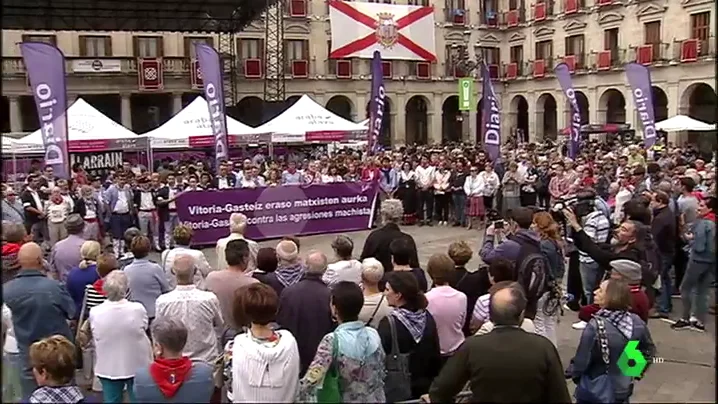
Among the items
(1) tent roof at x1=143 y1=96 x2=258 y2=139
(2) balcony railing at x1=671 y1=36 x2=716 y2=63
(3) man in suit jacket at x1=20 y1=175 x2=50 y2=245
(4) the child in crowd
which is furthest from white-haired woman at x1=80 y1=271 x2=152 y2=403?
(2) balcony railing at x1=671 y1=36 x2=716 y2=63

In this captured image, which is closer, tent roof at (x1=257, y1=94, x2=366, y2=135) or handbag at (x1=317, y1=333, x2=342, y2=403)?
handbag at (x1=317, y1=333, x2=342, y2=403)

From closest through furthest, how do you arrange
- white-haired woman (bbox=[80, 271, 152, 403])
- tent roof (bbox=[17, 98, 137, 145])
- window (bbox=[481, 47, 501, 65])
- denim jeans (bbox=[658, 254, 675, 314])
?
1. white-haired woman (bbox=[80, 271, 152, 403])
2. denim jeans (bbox=[658, 254, 675, 314])
3. tent roof (bbox=[17, 98, 137, 145])
4. window (bbox=[481, 47, 501, 65])

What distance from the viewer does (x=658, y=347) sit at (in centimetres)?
776

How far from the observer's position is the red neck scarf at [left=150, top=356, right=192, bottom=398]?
369 centimetres

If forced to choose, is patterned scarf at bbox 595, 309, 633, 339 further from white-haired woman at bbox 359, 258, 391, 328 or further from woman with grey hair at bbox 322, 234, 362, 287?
woman with grey hair at bbox 322, 234, 362, 287

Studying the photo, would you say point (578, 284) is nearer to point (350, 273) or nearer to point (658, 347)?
point (658, 347)

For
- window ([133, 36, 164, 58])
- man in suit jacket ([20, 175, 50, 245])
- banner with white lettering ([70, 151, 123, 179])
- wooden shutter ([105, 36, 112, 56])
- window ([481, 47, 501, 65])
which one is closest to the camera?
man in suit jacket ([20, 175, 50, 245])

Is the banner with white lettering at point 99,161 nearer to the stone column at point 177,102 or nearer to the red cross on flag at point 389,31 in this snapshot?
the red cross on flag at point 389,31

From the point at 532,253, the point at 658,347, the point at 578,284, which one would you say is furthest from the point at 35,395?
the point at 578,284

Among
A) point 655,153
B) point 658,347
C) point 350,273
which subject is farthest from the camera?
point 655,153

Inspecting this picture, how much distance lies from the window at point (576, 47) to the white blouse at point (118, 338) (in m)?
36.8

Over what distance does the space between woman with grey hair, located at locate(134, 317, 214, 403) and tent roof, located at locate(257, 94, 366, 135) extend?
19.5 metres

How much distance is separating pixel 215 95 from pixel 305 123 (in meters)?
9.22

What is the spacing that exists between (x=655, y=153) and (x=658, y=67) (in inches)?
649
